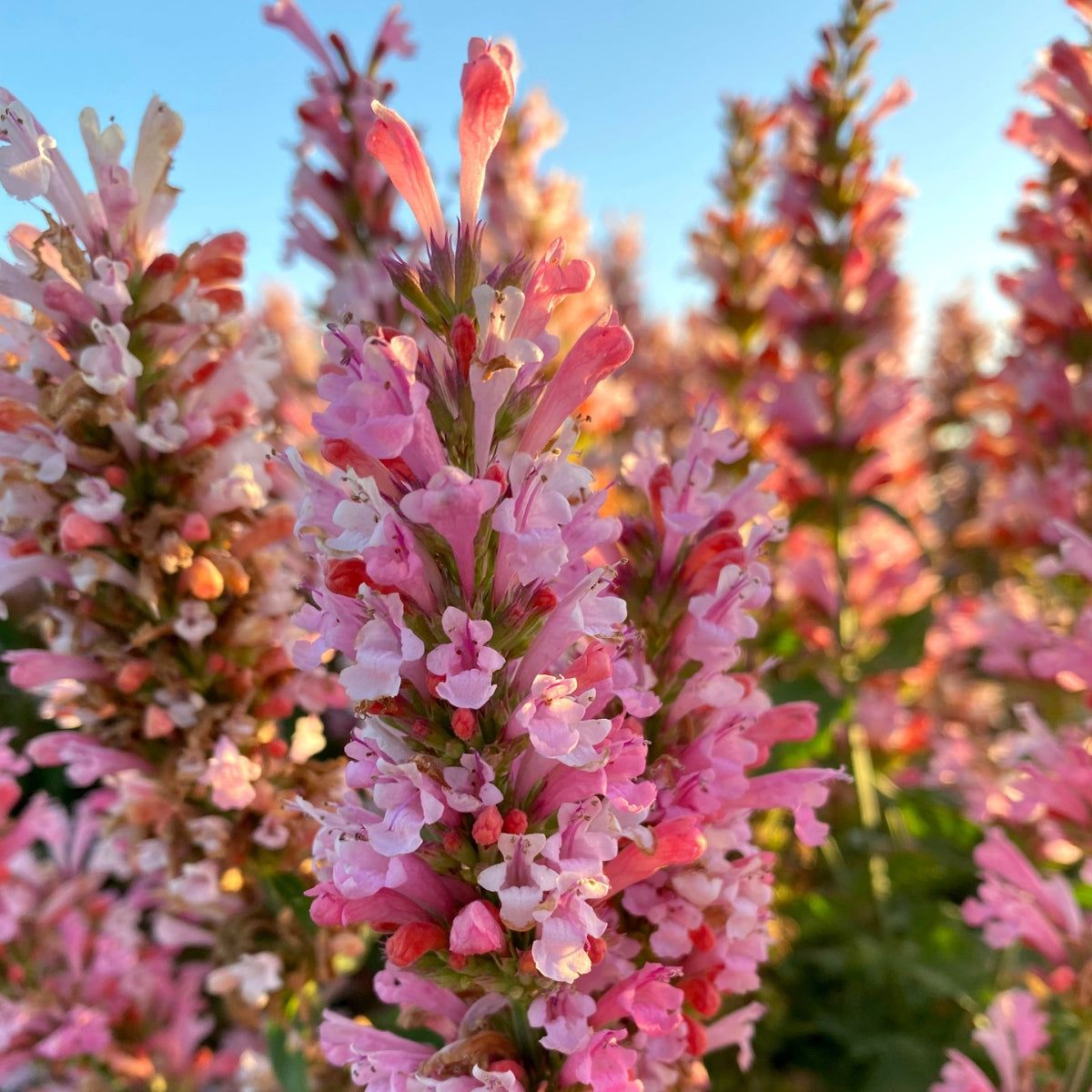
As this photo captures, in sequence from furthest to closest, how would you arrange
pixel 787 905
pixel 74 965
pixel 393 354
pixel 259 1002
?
pixel 787 905, pixel 74 965, pixel 259 1002, pixel 393 354

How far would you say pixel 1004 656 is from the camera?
7.67 feet

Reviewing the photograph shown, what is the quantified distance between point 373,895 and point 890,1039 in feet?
5.43

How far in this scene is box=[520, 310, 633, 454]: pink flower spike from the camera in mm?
863

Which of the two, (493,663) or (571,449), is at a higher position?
(571,449)

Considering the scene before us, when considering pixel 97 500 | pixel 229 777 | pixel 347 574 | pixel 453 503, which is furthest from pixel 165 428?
pixel 453 503

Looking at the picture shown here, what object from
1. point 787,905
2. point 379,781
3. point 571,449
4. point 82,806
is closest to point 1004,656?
point 787,905

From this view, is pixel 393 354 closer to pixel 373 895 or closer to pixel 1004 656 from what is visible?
pixel 373 895

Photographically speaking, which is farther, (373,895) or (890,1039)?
(890,1039)

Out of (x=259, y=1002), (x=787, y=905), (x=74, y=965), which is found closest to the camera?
(x=259, y=1002)

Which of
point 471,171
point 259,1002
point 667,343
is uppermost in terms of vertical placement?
point 667,343

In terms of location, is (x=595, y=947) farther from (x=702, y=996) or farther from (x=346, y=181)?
(x=346, y=181)

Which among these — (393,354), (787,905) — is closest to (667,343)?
(787,905)

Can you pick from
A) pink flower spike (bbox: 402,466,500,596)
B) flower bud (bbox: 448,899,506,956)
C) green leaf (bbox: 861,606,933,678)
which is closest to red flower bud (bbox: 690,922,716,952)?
flower bud (bbox: 448,899,506,956)

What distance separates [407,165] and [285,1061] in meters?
1.42
